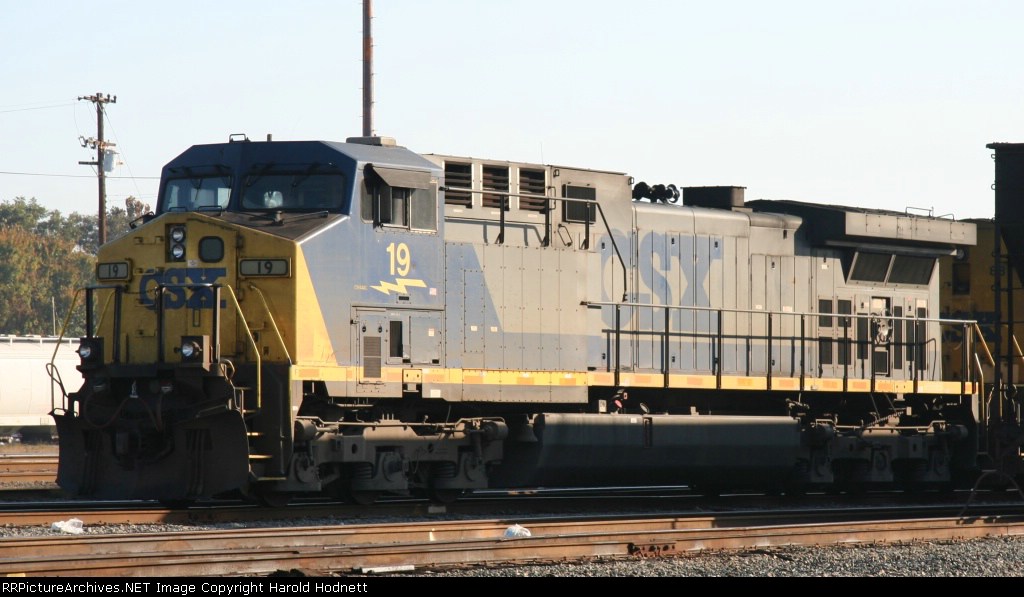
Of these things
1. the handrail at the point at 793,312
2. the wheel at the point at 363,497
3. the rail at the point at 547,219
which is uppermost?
the rail at the point at 547,219

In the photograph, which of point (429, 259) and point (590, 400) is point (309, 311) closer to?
point (429, 259)

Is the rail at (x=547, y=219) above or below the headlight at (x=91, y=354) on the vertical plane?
above

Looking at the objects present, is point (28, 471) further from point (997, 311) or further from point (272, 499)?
point (997, 311)

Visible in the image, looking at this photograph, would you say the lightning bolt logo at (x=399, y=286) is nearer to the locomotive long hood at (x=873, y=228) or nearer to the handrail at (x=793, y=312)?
the handrail at (x=793, y=312)

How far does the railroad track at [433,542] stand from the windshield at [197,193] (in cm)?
368

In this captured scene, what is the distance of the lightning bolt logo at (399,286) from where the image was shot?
43.8ft

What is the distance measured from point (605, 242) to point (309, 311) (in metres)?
4.13

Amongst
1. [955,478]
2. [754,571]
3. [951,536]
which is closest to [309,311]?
[754,571]

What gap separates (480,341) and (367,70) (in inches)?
505

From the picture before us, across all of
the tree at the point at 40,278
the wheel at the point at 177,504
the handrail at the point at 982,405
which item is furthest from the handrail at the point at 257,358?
the tree at the point at 40,278

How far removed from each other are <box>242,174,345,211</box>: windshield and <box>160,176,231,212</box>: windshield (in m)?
0.24

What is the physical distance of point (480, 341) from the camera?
561 inches

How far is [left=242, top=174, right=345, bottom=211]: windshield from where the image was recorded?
13.2 m

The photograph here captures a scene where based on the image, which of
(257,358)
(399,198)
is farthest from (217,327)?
(399,198)
